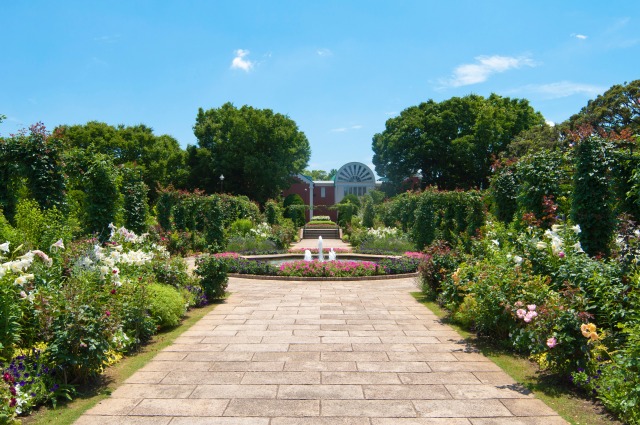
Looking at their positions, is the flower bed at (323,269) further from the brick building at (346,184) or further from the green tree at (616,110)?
the brick building at (346,184)

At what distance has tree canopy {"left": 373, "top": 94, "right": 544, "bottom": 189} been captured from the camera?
32625 mm

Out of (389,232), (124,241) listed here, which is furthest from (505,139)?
(124,241)

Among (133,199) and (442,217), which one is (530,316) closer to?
(133,199)

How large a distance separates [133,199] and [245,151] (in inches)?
877

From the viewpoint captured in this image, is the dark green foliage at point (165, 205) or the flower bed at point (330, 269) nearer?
the flower bed at point (330, 269)

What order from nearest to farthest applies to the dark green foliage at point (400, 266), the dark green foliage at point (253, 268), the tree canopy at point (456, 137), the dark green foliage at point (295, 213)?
the dark green foliage at point (253, 268) < the dark green foliage at point (400, 266) < the tree canopy at point (456, 137) < the dark green foliage at point (295, 213)

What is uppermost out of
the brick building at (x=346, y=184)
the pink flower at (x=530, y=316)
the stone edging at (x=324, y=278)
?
the brick building at (x=346, y=184)

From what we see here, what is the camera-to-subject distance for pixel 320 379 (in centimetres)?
461

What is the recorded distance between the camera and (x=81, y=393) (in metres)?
4.20

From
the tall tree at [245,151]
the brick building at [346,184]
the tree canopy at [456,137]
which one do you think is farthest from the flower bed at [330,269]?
the brick building at [346,184]

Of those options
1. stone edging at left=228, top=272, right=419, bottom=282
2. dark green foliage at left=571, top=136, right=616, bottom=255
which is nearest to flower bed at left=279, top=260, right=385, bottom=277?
stone edging at left=228, top=272, right=419, bottom=282

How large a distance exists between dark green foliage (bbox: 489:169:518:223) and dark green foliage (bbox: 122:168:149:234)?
8.48m

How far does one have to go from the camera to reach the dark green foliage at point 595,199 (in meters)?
6.68

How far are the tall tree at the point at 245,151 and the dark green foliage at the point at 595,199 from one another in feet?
89.7
